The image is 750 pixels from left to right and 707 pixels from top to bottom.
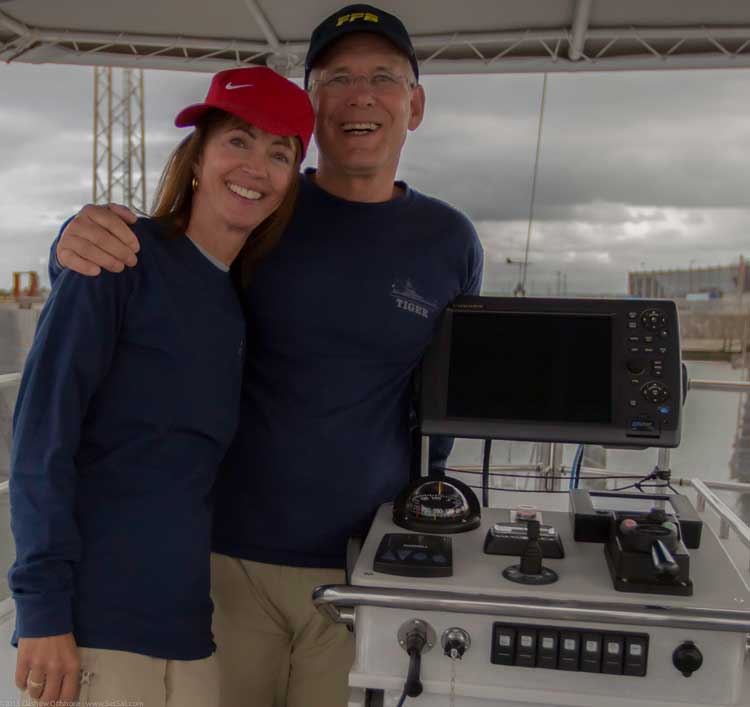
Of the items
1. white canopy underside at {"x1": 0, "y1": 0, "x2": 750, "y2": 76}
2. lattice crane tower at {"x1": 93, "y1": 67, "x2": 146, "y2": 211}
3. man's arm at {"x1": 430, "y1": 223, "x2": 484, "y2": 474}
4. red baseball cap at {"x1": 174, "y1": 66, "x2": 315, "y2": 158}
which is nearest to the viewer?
red baseball cap at {"x1": 174, "y1": 66, "x2": 315, "y2": 158}

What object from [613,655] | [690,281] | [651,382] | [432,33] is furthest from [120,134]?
[613,655]

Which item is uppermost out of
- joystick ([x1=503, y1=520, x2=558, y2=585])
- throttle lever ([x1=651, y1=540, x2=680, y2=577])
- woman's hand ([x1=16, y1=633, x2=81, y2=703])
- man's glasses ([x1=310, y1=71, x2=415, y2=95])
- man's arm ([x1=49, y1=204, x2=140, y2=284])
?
man's glasses ([x1=310, y1=71, x2=415, y2=95])

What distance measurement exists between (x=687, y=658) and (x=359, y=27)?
1219 mm

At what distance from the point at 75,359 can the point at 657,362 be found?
37.1 inches

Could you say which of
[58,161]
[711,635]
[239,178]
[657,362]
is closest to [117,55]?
[58,161]

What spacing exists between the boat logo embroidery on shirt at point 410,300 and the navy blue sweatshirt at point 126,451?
1.13 ft

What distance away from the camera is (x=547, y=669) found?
1049 mm

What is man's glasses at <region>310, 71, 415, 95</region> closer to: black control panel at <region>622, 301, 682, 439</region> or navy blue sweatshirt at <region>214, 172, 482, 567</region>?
navy blue sweatshirt at <region>214, 172, 482, 567</region>

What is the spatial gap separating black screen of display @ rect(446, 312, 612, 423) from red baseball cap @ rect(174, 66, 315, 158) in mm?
494

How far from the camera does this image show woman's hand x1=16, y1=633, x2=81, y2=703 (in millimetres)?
1019

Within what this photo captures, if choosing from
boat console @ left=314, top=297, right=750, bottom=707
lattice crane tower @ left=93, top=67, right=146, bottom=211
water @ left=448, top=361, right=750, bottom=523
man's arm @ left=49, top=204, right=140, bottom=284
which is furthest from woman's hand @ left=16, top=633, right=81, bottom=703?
lattice crane tower @ left=93, top=67, right=146, bottom=211

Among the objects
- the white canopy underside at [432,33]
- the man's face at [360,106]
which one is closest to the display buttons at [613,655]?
the man's face at [360,106]

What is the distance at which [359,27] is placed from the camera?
1.45 meters

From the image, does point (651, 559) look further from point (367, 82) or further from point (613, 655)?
Answer: point (367, 82)
